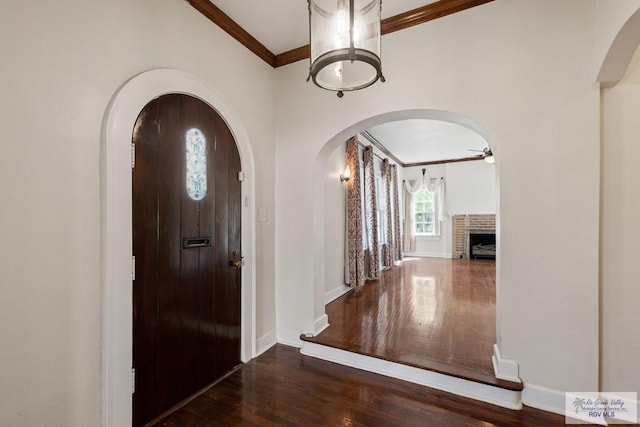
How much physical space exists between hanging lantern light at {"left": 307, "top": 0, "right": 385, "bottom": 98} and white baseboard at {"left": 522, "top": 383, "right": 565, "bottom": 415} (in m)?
2.31

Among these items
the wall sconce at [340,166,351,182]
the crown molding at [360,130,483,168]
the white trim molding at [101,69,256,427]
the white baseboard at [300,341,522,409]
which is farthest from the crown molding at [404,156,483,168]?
the white trim molding at [101,69,256,427]

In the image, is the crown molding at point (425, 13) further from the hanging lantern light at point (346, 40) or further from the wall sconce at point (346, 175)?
the wall sconce at point (346, 175)

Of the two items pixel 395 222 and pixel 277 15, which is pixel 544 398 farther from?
pixel 395 222

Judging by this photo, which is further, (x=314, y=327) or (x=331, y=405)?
(x=314, y=327)

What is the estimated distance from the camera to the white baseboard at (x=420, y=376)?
6.27 ft

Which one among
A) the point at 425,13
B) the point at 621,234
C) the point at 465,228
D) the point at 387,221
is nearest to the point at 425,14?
the point at 425,13

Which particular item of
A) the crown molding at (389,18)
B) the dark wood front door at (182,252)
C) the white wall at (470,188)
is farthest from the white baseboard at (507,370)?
the white wall at (470,188)

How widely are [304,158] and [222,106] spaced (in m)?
0.89

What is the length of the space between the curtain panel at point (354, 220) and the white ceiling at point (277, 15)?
2249 millimetres

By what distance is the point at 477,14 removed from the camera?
2.11 m

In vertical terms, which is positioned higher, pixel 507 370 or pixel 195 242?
pixel 195 242

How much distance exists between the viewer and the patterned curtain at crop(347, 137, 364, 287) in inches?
177
